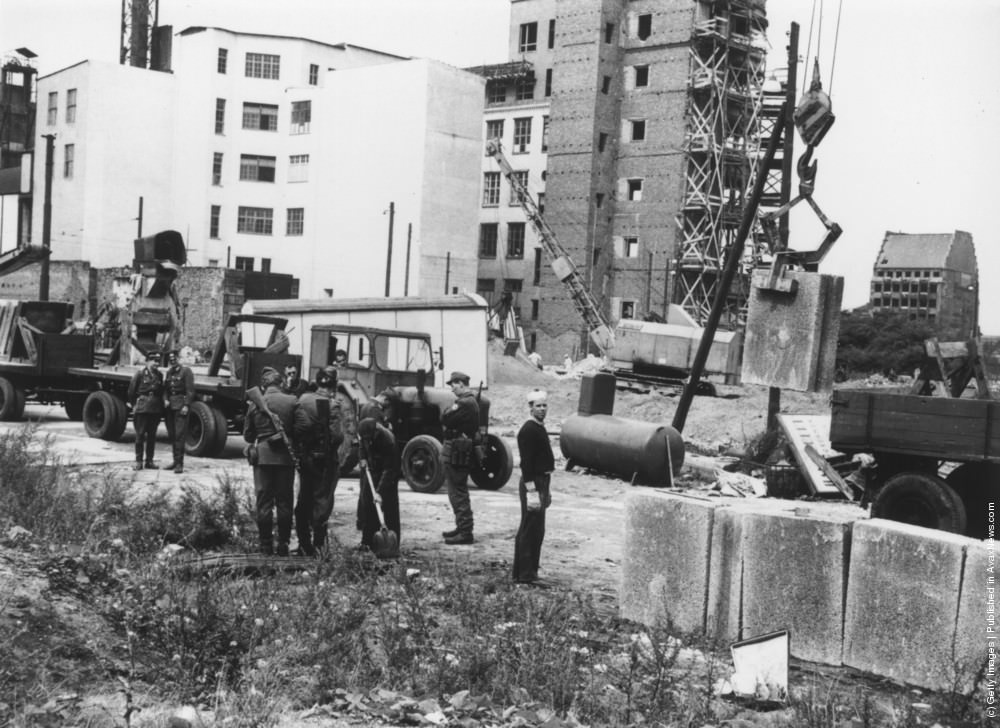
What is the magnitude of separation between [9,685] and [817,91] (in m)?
10.7

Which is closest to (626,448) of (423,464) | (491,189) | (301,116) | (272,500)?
(423,464)

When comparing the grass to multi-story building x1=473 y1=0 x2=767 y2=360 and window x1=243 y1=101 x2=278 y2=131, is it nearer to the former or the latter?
multi-story building x1=473 y1=0 x2=767 y2=360

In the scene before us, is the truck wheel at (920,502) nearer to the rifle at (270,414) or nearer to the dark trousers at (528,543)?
the dark trousers at (528,543)

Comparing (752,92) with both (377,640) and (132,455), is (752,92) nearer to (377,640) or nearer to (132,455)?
(132,455)

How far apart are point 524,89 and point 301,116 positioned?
1609 centimetres

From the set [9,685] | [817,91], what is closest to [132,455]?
[817,91]

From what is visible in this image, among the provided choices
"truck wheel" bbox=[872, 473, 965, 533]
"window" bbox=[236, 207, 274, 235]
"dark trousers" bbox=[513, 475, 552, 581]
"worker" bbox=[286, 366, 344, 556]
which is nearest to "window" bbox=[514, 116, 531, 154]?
"window" bbox=[236, 207, 274, 235]

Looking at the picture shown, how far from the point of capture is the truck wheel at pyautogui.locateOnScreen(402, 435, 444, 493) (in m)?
16.7

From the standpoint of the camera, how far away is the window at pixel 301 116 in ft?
196

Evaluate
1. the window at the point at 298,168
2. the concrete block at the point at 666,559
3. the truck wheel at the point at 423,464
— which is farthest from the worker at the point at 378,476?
the window at the point at 298,168

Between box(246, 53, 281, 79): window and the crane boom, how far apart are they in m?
11.8

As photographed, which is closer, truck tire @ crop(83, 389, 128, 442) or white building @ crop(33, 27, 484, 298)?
truck tire @ crop(83, 389, 128, 442)

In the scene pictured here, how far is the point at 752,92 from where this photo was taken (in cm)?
5997

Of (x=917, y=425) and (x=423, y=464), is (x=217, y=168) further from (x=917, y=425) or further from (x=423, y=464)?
(x=917, y=425)
